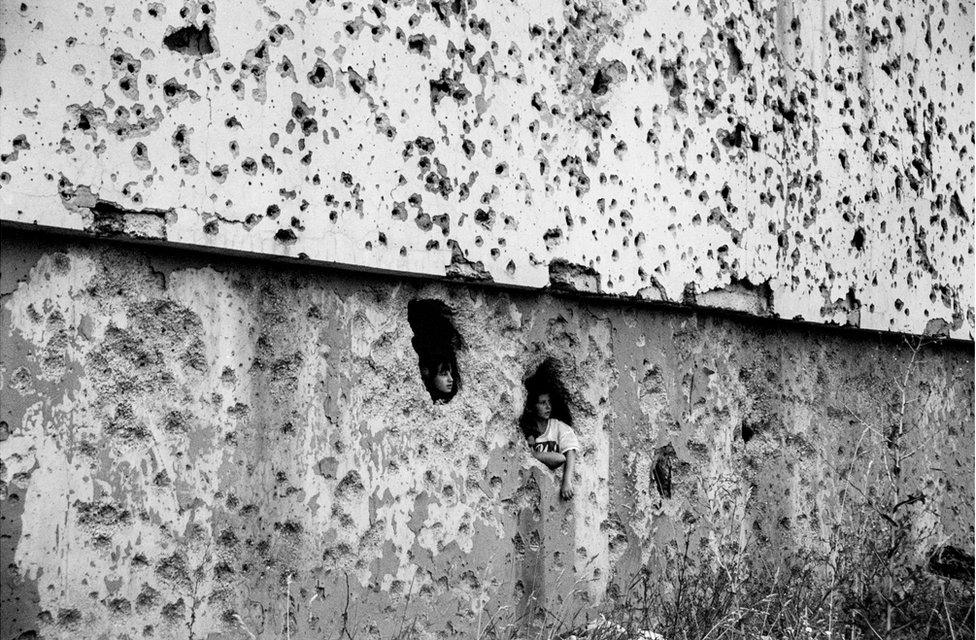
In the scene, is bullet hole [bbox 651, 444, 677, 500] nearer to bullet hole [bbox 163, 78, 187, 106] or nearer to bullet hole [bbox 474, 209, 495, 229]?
bullet hole [bbox 474, 209, 495, 229]

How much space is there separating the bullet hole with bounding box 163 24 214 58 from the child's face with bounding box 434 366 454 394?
1328 millimetres

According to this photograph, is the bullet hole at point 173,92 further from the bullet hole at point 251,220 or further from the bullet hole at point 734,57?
the bullet hole at point 734,57

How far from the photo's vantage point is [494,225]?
141 inches

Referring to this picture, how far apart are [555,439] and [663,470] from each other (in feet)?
1.78

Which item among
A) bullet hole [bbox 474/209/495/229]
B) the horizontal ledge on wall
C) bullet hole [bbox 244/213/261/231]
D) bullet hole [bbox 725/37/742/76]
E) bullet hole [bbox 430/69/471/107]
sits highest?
bullet hole [bbox 725/37/742/76]

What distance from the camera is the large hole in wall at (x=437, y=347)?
3.59 m

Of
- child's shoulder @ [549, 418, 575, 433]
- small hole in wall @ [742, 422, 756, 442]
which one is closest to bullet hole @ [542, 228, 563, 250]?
child's shoulder @ [549, 418, 575, 433]

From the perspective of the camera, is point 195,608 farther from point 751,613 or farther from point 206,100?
point 751,613

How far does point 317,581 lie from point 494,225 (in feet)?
4.41

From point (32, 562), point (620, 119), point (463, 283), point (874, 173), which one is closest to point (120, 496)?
point (32, 562)

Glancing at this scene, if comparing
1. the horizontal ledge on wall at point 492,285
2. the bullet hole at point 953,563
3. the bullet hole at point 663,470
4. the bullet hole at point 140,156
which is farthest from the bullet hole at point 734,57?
the bullet hole at point 953,563

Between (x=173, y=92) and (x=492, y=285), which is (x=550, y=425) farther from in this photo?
(x=173, y=92)

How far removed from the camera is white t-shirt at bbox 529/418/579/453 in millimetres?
3811

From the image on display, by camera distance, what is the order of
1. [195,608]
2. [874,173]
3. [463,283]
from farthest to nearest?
[874,173]
[463,283]
[195,608]
